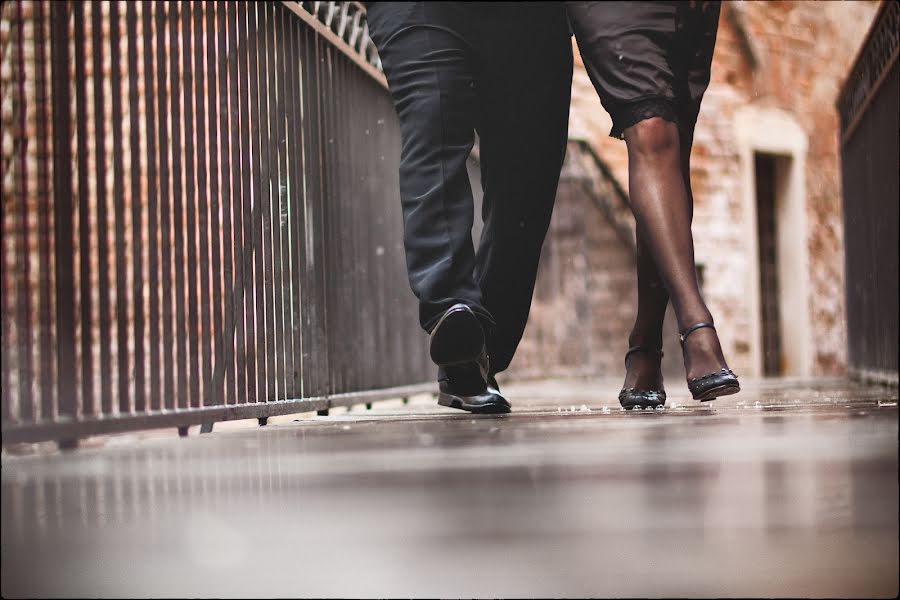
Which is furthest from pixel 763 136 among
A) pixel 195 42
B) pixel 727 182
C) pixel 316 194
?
pixel 195 42

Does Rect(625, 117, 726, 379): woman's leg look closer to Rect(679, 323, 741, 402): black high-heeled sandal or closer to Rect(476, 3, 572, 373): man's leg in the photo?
Rect(679, 323, 741, 402): black high-heeled sandal

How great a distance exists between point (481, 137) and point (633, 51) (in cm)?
57

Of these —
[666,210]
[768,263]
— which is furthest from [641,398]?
[768,263]

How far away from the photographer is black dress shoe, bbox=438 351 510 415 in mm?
2971

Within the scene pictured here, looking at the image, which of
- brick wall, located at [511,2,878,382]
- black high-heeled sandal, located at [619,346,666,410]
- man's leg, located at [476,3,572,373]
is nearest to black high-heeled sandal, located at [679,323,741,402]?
black high-heeled sandal, located at [619,346,666,410]

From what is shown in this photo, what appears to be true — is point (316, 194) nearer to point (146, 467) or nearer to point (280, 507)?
point (146, 467)

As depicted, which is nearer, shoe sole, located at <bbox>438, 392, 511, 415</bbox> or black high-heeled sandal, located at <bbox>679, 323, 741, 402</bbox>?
black high-heeled sandal, located at <bbox>679, 323, 741, 402</bbox>

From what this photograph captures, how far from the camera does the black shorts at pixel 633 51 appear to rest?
2988 millimetres

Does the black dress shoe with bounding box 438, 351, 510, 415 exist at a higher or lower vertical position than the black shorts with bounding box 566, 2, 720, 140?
lower

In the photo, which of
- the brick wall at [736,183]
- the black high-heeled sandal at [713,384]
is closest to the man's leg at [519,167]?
the black high-heeled sandal at [713,384]

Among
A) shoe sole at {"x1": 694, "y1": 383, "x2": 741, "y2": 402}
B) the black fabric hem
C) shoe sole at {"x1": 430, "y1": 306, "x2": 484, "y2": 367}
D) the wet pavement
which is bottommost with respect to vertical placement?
the wet pavement

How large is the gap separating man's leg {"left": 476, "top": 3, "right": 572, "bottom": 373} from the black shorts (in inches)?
10.3

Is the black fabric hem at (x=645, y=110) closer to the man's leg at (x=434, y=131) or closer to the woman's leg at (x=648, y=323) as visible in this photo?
the woman's leg at (x=648, y=323)

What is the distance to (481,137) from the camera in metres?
3.42
